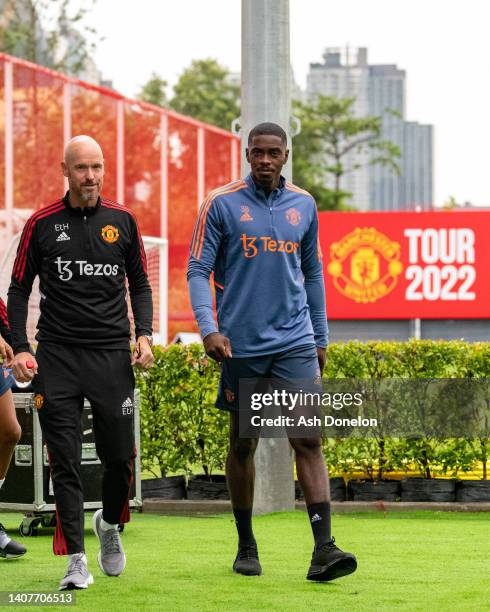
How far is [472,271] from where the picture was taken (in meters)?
35.9

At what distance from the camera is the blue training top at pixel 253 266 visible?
21.1ft

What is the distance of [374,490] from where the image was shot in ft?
33.6

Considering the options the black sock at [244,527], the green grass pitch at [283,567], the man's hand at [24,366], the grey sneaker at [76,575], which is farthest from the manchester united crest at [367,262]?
the grey sneaker at [76,575]

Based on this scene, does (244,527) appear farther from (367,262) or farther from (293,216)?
(367,262)

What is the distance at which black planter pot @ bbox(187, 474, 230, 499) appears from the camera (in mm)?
10367

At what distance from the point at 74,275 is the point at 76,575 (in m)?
1.32

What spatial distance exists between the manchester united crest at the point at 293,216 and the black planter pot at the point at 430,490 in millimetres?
4132

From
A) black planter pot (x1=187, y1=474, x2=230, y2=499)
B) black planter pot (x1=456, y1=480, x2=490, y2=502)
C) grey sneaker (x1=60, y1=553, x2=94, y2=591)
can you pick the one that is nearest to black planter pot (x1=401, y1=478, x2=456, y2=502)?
black planter pot (x1=456, y1=480, x2=490, y2=502)

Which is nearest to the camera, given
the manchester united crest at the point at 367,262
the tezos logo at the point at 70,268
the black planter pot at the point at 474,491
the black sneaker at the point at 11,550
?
the tezos logo at the point at 70,268

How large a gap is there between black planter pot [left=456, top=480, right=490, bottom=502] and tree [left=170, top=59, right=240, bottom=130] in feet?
189

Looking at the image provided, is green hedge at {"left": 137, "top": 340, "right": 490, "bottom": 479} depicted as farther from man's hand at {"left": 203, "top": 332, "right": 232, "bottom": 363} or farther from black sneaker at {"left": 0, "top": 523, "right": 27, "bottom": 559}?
man's hand at {"left": 203, "top": 332, "right": 232, "bottom": 363}

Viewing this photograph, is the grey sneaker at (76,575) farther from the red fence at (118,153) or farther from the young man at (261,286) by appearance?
the red fence at (118,153)

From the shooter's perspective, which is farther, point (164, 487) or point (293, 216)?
point (164, 487)

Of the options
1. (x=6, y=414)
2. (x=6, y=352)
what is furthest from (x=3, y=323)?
(x=6, y=352)
